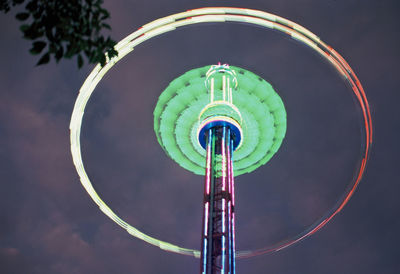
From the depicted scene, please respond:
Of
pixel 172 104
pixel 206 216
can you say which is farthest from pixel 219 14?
pixel 206 216

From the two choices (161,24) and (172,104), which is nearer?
(161,24)

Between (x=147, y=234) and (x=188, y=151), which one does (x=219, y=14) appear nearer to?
(x=188, y=151)

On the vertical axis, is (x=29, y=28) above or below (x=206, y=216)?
below

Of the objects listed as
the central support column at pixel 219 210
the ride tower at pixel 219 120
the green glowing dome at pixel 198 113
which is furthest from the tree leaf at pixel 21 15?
the green glowing dome at pixel 198 113

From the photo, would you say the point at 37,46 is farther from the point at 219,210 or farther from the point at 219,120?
the point at 219,120

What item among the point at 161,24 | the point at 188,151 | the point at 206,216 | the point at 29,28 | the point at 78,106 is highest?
the point at 161,24

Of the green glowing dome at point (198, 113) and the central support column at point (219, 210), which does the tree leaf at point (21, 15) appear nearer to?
the central support column at point (219, 210)
